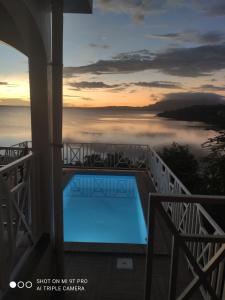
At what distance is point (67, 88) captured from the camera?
13.9 m

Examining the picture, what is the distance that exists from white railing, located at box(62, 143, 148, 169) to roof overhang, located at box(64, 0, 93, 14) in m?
5.63

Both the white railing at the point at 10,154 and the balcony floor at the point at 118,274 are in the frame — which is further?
the white railing at the point at 10,154

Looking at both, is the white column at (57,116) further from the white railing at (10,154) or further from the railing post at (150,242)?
the white railing at (10,154)

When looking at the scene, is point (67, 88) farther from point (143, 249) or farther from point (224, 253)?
point (224, 253)

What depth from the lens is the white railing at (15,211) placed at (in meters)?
2.36

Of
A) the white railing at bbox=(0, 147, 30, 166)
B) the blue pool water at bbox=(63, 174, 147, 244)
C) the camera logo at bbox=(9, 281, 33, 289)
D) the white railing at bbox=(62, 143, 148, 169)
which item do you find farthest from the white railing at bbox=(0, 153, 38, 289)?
the white railing at bbox=(62, 143, 148, 169)

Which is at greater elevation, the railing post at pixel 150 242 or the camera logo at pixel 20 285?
the railing post at pixel 150 242

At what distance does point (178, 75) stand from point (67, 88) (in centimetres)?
531

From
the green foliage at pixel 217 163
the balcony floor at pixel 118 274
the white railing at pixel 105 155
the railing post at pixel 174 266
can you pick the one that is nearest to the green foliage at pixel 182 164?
the white railing at pixel 105 155

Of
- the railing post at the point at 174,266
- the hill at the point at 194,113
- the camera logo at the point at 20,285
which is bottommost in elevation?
the camera logo at the point at 20,285

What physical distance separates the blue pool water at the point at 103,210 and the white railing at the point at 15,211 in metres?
1.69

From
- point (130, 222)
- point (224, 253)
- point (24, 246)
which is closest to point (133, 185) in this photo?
point (130, 222)

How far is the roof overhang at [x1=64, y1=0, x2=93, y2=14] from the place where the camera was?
10.4 feet

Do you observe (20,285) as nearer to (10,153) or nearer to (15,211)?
(15,211)
